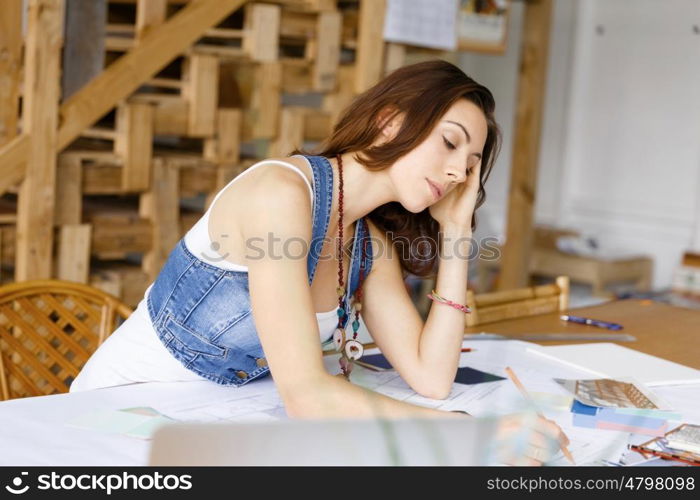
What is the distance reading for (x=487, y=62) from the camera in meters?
6.81

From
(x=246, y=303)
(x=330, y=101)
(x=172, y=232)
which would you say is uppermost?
(x=330, y=101)

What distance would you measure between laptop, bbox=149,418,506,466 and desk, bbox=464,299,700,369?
1384mm

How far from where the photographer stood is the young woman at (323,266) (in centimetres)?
152

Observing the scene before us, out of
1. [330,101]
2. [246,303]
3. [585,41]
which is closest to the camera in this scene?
[246,303]

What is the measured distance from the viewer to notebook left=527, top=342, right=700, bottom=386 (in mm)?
1817

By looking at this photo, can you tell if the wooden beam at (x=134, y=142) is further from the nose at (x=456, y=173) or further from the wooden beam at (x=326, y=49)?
the nose at (x=456, y=173)

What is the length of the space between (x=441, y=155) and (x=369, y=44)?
7.82 ft

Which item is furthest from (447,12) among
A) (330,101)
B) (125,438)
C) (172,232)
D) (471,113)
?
(125,438)

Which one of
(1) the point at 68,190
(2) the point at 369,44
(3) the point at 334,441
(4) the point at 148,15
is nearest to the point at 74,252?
(1) the point at 68,190

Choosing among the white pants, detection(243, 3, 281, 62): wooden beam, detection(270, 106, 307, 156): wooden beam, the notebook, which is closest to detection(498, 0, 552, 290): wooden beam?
detection(270, 106, 307, 156): wooden beam

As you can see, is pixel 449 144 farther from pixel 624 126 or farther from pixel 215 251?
pixel 624 126

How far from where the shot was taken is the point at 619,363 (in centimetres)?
192

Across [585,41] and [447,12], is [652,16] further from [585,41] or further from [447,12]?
[447,12]
